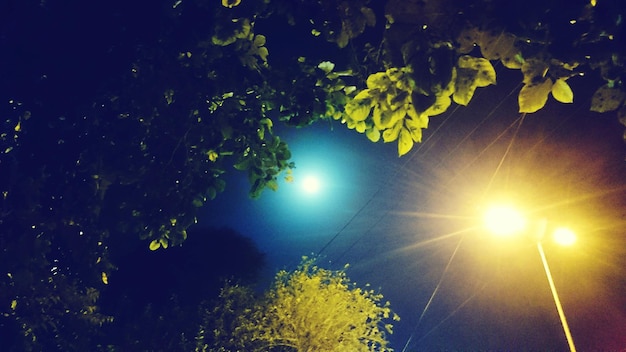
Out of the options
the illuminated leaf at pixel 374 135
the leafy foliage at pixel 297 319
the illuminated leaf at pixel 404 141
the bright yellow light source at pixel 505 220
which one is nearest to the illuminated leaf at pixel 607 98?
the illuminated leaf at pixel 404 141

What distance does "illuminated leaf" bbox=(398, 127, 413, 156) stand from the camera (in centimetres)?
240

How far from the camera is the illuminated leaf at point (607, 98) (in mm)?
1982

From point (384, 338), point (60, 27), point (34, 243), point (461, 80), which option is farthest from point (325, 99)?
point (384, 338)

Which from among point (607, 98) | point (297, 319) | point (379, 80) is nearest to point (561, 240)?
point (607, 98)

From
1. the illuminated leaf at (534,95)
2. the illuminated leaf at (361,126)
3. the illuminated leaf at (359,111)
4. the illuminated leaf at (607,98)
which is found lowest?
the illuminated leaf at (534,95)

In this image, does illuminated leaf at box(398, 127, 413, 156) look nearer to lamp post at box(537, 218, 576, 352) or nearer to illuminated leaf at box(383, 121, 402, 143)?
illuminated leaf at box(383, 121, 402, 143)

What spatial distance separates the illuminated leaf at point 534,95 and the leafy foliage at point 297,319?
71.7ft

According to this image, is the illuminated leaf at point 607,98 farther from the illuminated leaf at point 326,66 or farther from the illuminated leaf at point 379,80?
the illuminated leaf at point 326,66

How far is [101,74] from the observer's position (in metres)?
3.35

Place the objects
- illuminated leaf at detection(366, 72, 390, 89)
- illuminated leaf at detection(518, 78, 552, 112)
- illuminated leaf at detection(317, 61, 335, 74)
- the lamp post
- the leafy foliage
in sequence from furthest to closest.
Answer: the leafy foliage, the lamp post, illuminated leaf at detection(317, 61, 335, 74), illuminated leaf at detection(366, 72, 390, 89), illuminated leaf at detection(518, 78, 552, 112)

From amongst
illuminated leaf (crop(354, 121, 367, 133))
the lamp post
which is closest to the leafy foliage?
the lamp post

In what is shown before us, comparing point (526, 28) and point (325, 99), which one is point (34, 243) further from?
point (526, 28)

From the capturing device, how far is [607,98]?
200 cm

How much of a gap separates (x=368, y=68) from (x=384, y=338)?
21.4m
